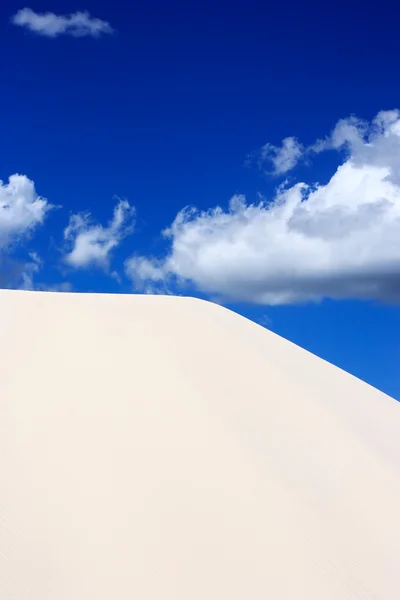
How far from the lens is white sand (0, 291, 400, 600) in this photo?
19.8ft

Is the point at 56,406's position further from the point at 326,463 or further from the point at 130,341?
the point at 326,463

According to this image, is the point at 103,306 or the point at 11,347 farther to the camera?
the point at 103,306

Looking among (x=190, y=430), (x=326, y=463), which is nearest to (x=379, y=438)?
(x=326, y=463)

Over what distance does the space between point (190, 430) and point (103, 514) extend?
7.22 feet

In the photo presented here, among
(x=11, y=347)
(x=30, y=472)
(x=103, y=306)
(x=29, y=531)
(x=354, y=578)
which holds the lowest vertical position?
(x=354, y=578)

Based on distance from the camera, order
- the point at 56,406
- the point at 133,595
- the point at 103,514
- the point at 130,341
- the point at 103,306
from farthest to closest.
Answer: the point at 103,306, the point at 130,341, the point at 56,406, the point at 103,514, the point at 133,595

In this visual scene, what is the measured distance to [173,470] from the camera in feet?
24.6

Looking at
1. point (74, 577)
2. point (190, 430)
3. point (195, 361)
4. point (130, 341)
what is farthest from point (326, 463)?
point (74, 577)

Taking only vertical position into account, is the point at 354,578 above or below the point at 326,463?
below

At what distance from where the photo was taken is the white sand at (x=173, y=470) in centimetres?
604

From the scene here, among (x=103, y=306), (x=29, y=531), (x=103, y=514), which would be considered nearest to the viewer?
(x=29, y=531)

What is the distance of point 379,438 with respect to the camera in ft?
36.8

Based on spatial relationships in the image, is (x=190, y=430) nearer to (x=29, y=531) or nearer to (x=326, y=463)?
(x=326, y=463)

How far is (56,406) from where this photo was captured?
8.13 metres
